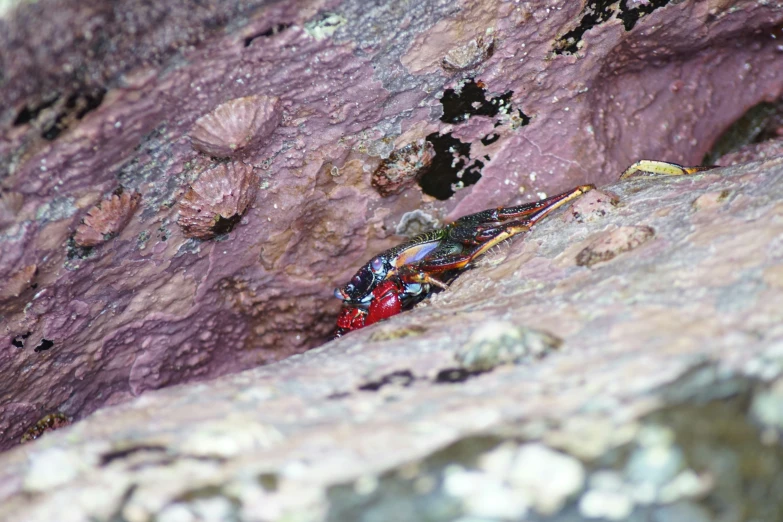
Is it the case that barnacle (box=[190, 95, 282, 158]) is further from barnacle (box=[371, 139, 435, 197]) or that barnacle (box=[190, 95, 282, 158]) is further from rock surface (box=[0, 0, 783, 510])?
barnacle (box=[371, 139, 435, 197])

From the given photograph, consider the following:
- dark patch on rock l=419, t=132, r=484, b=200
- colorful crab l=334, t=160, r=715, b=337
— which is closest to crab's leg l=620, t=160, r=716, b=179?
colorful crab l=334, t=160, r=715, b=337

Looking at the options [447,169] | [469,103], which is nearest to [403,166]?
[447,169]

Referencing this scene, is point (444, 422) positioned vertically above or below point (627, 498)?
above

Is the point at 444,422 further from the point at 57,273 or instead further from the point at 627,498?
the point at 57,273

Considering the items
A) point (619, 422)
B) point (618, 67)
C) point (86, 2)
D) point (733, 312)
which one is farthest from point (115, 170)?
point (618, 67)

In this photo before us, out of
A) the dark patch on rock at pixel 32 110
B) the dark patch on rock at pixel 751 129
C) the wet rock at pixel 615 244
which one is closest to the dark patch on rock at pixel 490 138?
the wet rock at pixel 615 244

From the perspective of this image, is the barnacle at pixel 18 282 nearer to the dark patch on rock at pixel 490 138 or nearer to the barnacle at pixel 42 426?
the barnacle at pixel 42 426

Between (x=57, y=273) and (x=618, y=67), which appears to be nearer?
(x=57, y=273)
